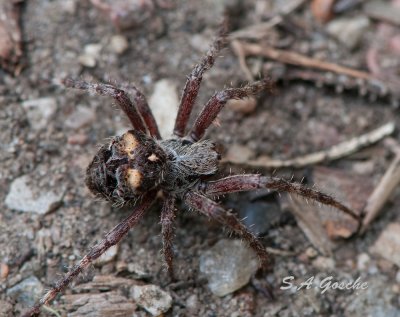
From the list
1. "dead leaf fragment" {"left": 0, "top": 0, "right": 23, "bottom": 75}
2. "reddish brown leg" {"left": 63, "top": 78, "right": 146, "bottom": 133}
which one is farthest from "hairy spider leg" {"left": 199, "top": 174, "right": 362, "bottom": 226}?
"dead leaf fragment" {"left": 0, "top": 0, "right": 23, "bottom": 75}

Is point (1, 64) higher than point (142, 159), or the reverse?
point (1, 64)

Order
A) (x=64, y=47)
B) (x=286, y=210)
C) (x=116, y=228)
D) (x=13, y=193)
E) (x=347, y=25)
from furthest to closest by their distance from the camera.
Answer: (x=347, y=25) < (x=64, y=47) < (x=286, y=210) < (x=13, y=193) < (x=116, y=228)

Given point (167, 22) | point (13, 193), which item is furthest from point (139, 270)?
point (167, 22)

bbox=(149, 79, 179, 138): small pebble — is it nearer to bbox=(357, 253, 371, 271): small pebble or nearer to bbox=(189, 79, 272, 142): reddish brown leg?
bbox=(189, 79, 272, 142): reddish brown leg

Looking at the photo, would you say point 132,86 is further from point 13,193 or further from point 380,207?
point 380,207

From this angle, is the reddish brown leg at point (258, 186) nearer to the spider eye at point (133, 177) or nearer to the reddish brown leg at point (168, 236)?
the reddish brown leg at point (168, 236)

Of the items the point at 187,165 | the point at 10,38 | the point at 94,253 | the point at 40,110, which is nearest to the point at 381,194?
the point at 187,165
